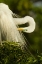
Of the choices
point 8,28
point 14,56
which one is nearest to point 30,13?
point 8,28

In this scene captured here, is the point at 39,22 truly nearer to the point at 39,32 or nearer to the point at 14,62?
the point at 39,32

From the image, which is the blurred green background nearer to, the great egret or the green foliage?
the great egret

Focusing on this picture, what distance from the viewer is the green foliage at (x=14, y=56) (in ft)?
6.40

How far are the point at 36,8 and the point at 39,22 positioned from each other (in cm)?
25

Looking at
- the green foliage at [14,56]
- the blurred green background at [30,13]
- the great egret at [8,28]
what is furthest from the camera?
the blurred green background at [30,13]

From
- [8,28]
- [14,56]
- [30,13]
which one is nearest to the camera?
[14,56]

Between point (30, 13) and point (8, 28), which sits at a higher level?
point (30, 13)

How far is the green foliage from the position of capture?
1.95 m

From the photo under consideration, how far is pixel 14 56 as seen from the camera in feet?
6.51

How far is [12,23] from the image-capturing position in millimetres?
2312

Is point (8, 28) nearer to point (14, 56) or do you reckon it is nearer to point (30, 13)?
point (14, 56)

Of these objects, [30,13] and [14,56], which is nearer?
[14,56]

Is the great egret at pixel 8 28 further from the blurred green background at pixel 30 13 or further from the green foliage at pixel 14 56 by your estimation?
the blurred green background at pixel 30 13

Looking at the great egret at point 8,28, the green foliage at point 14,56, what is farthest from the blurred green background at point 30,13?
the green foliage at point 14,56
